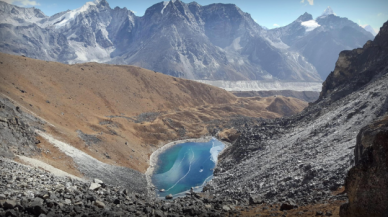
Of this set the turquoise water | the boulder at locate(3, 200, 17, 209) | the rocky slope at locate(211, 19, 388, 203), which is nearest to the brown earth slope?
the turquoise water

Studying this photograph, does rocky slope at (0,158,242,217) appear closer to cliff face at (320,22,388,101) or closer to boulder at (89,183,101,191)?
boulder at (89,183,101,191)

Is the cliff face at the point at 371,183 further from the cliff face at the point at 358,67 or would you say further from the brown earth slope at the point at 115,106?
the cliff face at the point at 358,67

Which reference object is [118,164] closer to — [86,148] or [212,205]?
[86,148]

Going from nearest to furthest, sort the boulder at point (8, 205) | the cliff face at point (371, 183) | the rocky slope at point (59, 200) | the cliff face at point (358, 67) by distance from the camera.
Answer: the cliff face at point (371, 183) < the boulder at point (8, 205) < the rocky slope at point (59, 200) < the cliff face at point (358, 67)

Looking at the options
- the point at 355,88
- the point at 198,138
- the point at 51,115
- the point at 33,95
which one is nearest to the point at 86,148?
the point at 51,115

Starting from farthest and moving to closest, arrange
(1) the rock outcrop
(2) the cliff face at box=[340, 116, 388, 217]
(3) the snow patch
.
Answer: (3) the snow patch < (1) the rock outcrop < (2) the cliff face at box=[340, 116, 388, 217]

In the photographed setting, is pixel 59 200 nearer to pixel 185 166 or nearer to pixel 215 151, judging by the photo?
pixel 185 166

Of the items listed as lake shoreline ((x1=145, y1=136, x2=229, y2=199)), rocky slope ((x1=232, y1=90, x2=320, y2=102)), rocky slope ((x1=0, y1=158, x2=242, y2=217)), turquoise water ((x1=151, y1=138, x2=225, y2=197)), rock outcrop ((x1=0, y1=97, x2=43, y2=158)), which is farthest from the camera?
rocky slope ((x1=232, y1=90, x2=320, y2=102))

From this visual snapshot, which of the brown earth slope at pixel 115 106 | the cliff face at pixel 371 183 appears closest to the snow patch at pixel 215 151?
the brown earth slope at pixel 115 106
